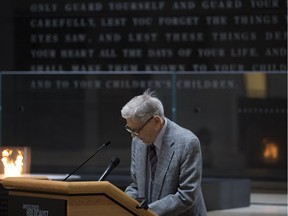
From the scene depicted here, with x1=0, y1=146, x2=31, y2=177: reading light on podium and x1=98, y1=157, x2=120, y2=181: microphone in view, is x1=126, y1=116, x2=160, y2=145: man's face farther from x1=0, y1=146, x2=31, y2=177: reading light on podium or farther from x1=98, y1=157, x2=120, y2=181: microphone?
x1=0, y1=146, x2=31, y2=177: reading light on podium

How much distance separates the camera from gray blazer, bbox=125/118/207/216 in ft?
10.7

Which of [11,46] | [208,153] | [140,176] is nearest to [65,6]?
[11,46]

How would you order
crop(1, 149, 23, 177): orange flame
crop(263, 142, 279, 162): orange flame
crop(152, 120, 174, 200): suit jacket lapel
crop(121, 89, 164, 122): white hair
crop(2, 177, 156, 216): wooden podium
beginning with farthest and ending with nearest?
crop(263, 142, 279, 162): orange flame → crop(1, 149, 23, 177): orange flame → crop(152, 120, 174, 200): suit jacket lapel → crop(121, 89, 164, 122): white hair → crop(2, 177, 156, 216): wooden podium

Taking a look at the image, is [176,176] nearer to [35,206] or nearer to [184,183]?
[184,183]

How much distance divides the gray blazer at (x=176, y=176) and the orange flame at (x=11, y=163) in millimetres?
1687

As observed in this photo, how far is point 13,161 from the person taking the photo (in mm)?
5012

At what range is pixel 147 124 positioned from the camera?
3.29 meters

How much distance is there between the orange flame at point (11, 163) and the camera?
4.98 meters

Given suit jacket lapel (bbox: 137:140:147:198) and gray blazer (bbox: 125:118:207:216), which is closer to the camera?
gray blazer (bbox: 125:118:207:216)

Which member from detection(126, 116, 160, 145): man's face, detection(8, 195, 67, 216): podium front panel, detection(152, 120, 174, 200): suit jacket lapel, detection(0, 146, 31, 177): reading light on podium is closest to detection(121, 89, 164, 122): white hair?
detection(126, 116, 160, 145): man's face

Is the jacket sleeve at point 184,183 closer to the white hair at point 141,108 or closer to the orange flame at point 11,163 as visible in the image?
the white hair at point 141,108

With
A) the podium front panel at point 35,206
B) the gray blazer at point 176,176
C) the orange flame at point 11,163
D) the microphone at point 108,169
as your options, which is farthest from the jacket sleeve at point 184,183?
the orange flame at point 11,163

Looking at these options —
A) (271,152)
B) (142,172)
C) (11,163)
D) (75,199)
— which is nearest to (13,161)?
(11,163)

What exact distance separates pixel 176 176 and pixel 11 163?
190cm
